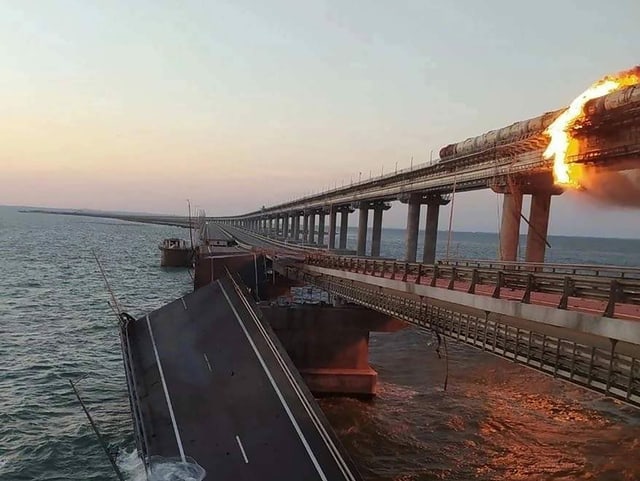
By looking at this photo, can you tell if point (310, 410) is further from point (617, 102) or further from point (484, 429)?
point (617, 102)

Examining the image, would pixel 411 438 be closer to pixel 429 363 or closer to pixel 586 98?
pixel 429 363

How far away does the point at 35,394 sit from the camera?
2936 centimetres

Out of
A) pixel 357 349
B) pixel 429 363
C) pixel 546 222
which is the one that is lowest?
pixel 429 363

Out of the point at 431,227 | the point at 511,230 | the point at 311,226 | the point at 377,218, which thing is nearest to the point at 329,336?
the point at 511,230

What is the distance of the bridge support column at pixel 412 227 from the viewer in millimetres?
62062

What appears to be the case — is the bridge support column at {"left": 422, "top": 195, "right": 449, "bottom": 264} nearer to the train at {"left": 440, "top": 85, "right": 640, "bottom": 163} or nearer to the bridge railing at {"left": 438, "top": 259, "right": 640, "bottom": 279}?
the train at {"left": 440, "top": 85, "right": 640, "bottom": 163}

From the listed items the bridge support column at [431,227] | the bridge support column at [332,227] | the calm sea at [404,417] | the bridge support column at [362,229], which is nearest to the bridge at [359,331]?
the calm sea at [404,417]

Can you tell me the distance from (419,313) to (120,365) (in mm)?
21955

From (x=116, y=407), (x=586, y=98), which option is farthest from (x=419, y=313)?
(x=116, y=407)

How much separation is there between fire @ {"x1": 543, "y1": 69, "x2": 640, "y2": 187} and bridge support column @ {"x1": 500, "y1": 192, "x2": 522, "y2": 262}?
5.47m

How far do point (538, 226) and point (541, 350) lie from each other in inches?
1048

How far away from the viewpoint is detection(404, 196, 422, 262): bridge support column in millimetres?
62062

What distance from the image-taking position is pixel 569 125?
3041cm

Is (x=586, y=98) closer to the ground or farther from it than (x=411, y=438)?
A: farther from it
